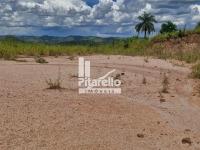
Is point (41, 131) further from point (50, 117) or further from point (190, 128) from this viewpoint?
point (190, 128)

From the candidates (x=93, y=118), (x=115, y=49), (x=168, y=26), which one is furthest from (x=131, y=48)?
(x=93, y=118)

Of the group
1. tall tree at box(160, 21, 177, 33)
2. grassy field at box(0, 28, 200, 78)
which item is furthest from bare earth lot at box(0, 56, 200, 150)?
tall tree at box(160, 21, 177, 33)

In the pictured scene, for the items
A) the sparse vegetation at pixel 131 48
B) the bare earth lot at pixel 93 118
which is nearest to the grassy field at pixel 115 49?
the sparse vegetation at pixel 131 48

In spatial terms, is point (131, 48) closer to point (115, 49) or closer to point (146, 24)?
point (115, 49)

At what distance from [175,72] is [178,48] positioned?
2533cm

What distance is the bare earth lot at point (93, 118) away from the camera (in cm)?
891

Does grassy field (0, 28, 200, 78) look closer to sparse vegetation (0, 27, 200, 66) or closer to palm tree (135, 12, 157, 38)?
sparse vegetation (0, 27, 200, 66)

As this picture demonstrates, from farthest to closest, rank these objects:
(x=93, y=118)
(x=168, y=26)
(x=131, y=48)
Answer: (x=168, y=26)
(x=131, y=48)
(x=93, y=118)

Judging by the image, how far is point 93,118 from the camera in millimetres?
10836

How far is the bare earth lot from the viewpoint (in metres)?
8.91

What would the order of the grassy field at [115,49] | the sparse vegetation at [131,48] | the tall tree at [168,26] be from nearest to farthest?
the grassy field at [115,49] < the sparse vegetation at [131,48] < the tall tree at [168,26]

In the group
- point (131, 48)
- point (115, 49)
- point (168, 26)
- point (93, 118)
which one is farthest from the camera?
point (168, 26)

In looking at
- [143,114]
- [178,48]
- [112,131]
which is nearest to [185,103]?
[143,114]

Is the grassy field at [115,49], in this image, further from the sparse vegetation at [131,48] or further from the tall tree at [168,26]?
the tall tree at [168,26]
